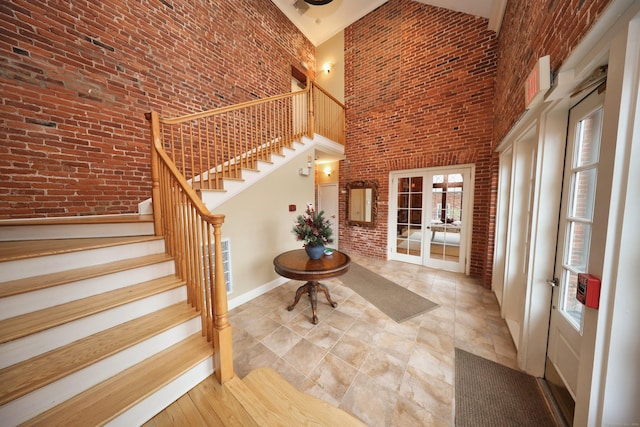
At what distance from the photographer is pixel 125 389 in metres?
1.09

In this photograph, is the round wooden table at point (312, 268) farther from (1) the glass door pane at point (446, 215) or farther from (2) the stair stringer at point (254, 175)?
(1) the glass door pane at point (446, 215)

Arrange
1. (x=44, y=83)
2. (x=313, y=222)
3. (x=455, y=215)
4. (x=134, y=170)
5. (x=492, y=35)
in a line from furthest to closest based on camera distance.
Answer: (x=455, y=215)
(x=492, y=35)
(x=134, y=170)
(x=313, y=222)
(x=44, y=83)

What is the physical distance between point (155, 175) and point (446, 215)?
4507 mm

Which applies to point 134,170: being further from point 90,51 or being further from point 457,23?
point 457,23

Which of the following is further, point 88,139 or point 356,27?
point 356,27

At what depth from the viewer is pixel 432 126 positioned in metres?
3.75

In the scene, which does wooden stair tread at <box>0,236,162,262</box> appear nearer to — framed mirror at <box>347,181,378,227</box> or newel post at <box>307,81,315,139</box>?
newel post at <box>307,81,315,139</box>

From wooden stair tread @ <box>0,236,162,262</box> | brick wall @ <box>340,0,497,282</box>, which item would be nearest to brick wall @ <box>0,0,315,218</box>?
wooden stair tread @ <box>0,236,162,262</box>

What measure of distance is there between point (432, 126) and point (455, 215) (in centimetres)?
176

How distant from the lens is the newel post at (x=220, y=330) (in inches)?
52.1

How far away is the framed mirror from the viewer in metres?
4.55

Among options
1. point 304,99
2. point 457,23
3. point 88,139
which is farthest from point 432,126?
point 88,139

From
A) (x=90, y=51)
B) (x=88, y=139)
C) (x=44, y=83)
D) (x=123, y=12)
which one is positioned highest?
(x=123, y=12)

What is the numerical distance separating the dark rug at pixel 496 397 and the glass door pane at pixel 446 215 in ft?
7.93
